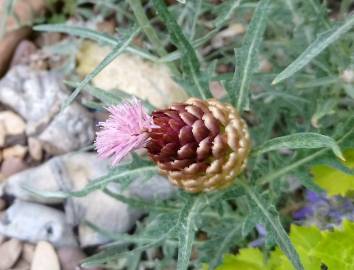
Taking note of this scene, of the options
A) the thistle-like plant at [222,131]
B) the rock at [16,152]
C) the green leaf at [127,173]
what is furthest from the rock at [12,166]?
the green leaf at [127,173]

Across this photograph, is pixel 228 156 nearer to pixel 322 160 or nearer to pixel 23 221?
pixel 322 160

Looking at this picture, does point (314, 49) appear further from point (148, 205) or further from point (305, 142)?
point (148, 205)

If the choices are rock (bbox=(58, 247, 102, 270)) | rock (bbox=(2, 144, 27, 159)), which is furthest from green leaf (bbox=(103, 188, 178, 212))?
rock (bbox=(2, 144, 27, 159))

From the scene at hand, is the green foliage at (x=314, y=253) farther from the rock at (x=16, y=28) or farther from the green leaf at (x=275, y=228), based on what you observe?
the rock at (x=16, y=28)

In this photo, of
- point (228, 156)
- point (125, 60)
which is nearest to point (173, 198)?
point (125, 60)

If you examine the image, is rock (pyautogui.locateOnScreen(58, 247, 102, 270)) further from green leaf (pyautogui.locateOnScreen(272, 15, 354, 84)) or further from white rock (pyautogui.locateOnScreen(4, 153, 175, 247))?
green leaf (pyautogui.locateOnScreen(272, 15, 354, 84))

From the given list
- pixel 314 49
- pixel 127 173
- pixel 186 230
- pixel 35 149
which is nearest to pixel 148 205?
pixel 127 173
